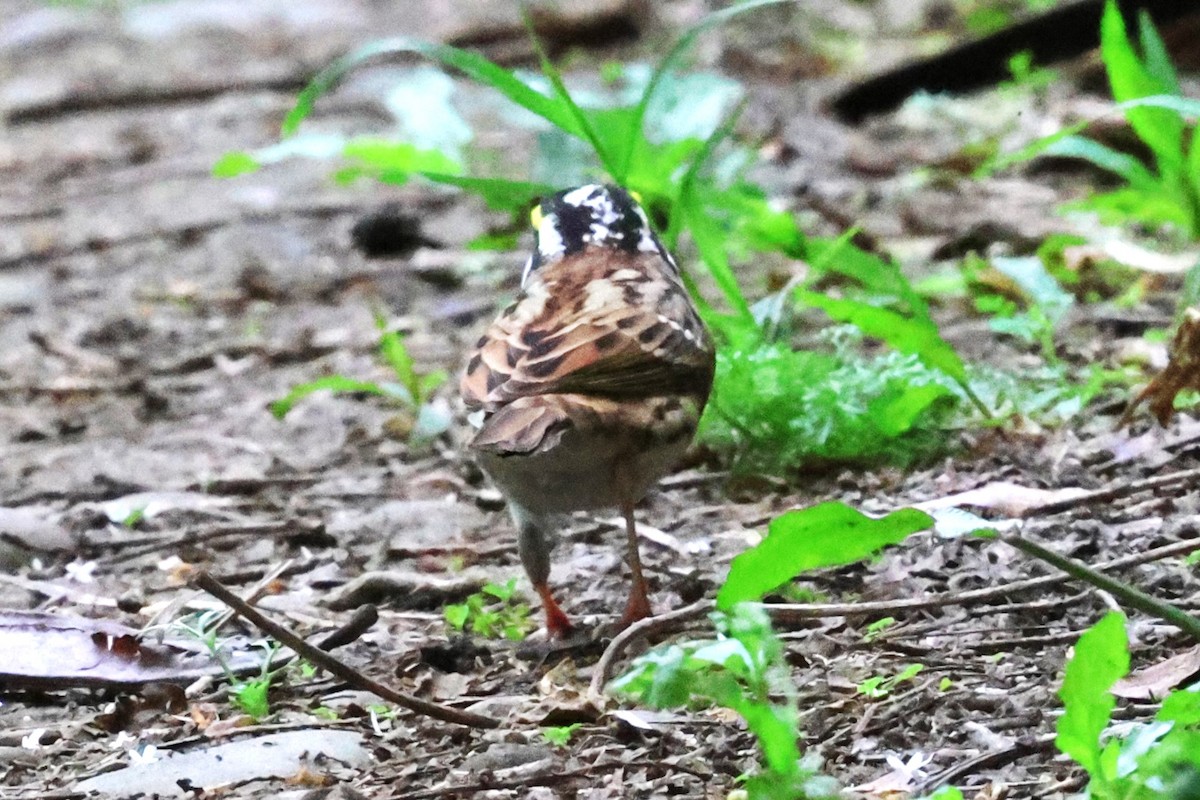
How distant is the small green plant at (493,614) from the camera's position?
4.12 m

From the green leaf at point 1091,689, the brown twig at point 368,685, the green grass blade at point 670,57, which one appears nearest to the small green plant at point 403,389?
the green grass blade at point 670,57

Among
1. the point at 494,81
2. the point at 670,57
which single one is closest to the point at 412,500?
the point at 494,81

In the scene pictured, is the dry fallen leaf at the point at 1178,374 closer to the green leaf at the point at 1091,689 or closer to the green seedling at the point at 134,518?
the green leaf at the point at 1091,689

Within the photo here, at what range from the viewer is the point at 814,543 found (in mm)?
3037

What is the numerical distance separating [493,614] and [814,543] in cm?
141

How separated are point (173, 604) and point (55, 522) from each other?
3.40 ft

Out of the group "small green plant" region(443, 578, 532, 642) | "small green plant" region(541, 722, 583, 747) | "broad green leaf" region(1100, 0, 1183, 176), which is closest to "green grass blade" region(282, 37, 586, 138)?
"small green plant" region(443, 578, 532, 642)

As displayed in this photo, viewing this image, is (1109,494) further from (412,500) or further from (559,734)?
(412,500)

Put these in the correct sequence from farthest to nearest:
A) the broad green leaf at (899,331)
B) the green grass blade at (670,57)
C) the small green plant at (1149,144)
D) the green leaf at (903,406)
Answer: the small green plant at (1149,144)
the green grass blade at (670,57)
the green leaf at (903,406)
the broad green leaf at (899,331)

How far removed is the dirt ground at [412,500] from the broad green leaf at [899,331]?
284 mm

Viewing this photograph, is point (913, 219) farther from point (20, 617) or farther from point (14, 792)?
point (14, 792)

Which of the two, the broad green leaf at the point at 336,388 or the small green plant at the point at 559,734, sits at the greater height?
the broad green leaf at the point at 336,388

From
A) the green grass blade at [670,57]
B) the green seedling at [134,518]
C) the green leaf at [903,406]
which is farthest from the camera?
the green seedling at [134,518]

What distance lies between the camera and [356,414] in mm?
6086
